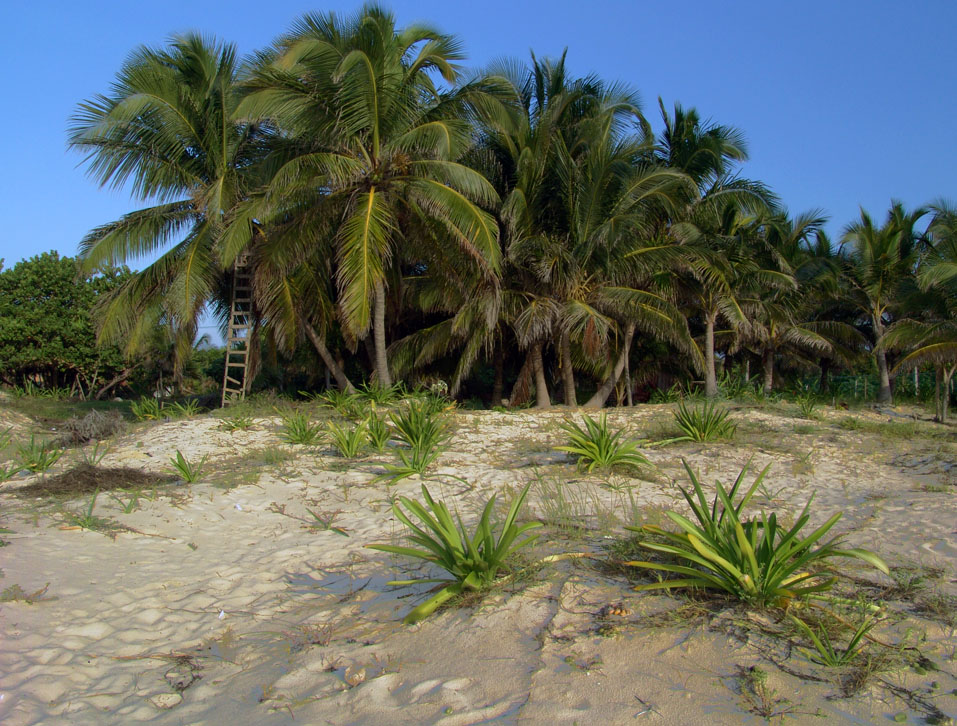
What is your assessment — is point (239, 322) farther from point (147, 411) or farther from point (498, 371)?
point (498, 371)

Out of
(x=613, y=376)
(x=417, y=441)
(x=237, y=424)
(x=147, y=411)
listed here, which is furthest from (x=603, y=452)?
(x=147, y=411)

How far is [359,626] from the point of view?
449 cm

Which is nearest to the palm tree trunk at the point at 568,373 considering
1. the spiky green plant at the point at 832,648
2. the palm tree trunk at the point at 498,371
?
the palm tree trunk at the point at 498,371

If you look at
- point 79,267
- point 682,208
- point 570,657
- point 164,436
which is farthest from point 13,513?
point 682,208

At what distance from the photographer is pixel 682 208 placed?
16.8m

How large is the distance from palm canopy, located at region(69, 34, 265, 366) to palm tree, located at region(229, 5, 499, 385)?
174 cm

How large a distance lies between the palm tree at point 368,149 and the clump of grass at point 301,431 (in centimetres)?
296

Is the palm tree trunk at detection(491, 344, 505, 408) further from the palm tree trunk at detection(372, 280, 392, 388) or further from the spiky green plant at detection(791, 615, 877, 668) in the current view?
the spiky green plant at detection(791, 615, 877, 668)

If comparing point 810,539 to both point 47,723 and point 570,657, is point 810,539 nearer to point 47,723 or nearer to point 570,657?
point 570,657

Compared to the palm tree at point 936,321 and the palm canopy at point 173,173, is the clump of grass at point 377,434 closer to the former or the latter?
the palm canopy at point 173,173

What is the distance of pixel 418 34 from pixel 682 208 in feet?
23.0

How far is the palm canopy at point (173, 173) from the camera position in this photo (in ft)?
47.2

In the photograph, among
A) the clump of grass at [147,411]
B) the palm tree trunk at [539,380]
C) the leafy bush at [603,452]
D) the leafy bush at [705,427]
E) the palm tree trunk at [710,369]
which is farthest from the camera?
the palm tree trunk at [710,369]

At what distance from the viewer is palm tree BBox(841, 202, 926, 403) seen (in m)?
21.4
